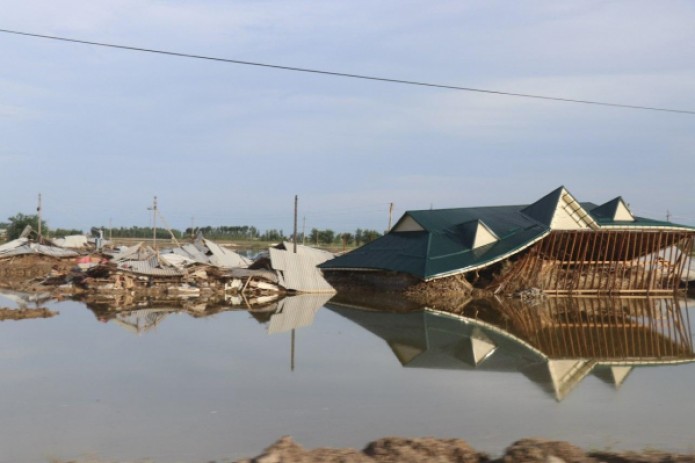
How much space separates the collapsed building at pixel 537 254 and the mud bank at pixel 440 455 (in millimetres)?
16414

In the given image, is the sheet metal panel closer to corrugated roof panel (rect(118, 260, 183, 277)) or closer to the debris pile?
the debris pile

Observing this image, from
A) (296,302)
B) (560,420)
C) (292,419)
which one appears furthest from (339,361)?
(296,302)

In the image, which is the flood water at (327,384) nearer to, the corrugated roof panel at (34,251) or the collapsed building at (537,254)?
the collapsed building at (537,254)

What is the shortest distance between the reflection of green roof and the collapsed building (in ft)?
0.11

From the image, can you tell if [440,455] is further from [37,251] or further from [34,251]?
[37,251]

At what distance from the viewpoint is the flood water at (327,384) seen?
20.4ft

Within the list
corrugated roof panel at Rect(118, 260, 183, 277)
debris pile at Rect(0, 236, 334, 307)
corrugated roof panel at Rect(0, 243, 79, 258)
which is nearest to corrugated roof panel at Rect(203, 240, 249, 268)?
debris pile at Rect(0, 236, 334, 307)

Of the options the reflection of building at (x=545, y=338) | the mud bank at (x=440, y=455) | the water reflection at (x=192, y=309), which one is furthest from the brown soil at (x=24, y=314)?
the mud bank at (x=440, y=455)

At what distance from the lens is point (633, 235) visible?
Answer: 23.8 metres

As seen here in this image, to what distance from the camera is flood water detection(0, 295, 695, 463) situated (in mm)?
6230

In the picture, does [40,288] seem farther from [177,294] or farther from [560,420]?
[560,420]

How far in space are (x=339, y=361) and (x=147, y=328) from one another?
19.0 ft

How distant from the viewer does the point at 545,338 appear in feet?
43.9

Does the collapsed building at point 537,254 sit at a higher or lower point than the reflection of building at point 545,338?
higher
